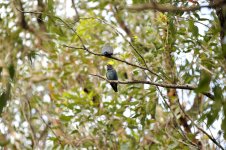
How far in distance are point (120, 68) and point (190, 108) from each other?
74 cm

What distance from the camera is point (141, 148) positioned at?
3184 millimetres

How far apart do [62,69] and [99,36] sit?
0.54 metres

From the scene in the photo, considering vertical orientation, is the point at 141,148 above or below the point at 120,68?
below

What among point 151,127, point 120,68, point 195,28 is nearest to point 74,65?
point 120,68

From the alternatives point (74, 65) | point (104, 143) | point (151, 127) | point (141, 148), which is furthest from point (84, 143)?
point (74, 65)

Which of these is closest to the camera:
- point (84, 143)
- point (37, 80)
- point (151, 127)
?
point (84, 143)

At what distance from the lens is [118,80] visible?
7.18 feet

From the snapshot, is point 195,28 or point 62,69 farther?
point 62,69

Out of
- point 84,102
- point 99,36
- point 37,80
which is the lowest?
point 84,102

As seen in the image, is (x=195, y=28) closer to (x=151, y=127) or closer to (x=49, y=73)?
(x=151, y=127)

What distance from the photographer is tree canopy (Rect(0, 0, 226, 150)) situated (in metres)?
1.35

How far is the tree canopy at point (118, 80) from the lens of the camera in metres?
1.35

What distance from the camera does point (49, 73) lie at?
464 cm

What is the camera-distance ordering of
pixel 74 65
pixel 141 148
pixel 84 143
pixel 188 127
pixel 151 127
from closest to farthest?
pixel 141 148, pixel 84 143, pixel 188 127, pixel 151 127, pixel 74 65
